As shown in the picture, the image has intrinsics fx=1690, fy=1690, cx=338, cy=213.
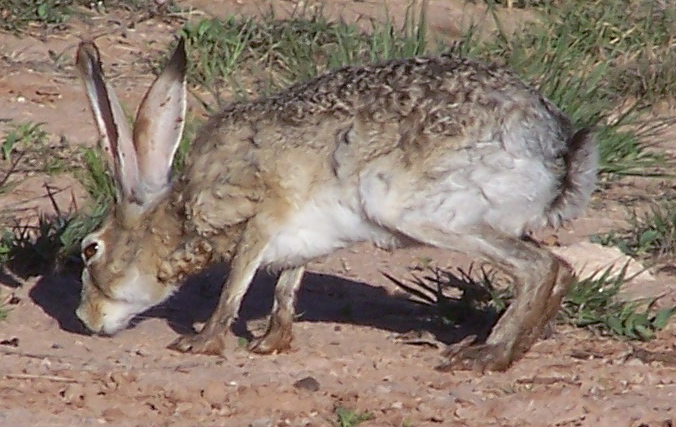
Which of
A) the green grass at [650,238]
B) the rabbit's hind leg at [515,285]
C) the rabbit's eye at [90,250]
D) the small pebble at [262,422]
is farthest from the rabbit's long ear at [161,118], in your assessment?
the green grass at [650,238]

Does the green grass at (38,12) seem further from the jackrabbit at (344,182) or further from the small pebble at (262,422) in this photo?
the small pebble at (262,422)

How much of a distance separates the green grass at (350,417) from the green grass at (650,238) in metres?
2.08

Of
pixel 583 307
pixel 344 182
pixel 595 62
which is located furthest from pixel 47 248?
pixel 595 62

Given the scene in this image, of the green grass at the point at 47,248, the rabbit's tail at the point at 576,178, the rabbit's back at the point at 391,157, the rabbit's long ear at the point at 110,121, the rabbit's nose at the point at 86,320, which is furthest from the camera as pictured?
the green grass at the point at 47,248

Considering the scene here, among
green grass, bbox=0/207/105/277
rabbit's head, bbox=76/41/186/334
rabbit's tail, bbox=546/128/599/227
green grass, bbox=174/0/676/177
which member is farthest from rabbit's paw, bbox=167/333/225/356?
green grass, bbox=174/0/676/177

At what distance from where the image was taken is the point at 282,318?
6023 millimetres

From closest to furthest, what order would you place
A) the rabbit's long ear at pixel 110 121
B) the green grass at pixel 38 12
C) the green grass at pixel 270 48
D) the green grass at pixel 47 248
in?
the rabbit's long ear at pixel 110 121, the green grass at pixel 47 248, the green grass at pixel 270 48, the green grass at pixel 38 12

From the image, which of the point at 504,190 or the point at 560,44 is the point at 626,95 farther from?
the point at 504,190

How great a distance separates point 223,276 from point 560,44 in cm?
234

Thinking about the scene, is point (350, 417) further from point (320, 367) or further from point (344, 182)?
point (344, 182)

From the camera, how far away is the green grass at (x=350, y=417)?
5160mm

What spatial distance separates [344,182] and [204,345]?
758 mm

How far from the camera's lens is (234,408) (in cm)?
529

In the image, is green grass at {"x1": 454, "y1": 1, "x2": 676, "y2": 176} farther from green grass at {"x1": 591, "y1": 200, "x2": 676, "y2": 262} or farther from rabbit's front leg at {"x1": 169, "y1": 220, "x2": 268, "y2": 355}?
rabbit's front leg at {"x1": 169, "y1": 220, "x2": 268, "y2": 355}
